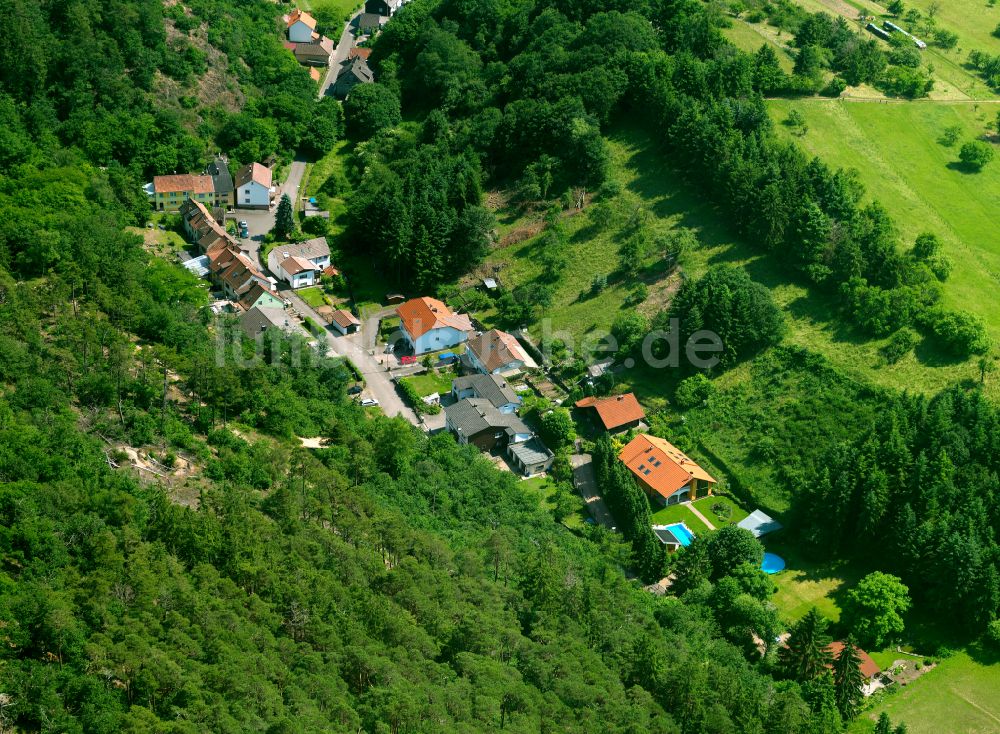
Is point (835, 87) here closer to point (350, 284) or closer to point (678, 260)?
point (678, 260)

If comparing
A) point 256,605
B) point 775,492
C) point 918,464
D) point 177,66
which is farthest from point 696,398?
point 177,66

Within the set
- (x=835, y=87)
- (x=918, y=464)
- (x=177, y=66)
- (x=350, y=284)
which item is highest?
(x=835, y=87)

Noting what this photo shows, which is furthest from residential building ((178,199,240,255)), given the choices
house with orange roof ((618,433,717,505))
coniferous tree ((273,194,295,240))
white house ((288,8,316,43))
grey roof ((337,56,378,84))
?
house with orange roof ((618,433,717,505))

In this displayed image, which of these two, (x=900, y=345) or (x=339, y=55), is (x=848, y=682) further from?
(x=339, y=55)

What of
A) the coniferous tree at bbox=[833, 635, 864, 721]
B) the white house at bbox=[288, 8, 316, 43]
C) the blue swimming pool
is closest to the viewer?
the coniferous tree at bbox=[833, 635, 864, 721]

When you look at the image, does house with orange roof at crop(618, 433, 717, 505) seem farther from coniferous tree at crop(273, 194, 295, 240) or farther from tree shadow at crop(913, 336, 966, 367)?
coniferous tree at crop(273, 194, 295, 240)
